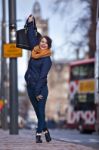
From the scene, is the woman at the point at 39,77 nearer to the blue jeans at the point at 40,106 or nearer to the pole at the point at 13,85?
the blue jeans at the point at 40,106

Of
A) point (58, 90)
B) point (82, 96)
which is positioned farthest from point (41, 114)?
point (58, 90)

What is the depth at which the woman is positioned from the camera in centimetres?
1214

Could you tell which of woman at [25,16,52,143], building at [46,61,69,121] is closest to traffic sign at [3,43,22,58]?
woman at [25,16,52,143]

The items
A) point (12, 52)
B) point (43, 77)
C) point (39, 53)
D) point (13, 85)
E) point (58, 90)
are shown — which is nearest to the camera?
point (43, 77)

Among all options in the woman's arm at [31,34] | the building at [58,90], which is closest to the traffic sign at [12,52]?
the woman's arm at [31,34]

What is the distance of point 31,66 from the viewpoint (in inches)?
482

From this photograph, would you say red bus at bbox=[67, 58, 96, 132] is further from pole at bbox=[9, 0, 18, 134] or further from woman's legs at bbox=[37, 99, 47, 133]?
woman's legs at bbox=[37, 99, 47, 133]

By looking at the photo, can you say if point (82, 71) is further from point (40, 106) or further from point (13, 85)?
point (40, 106)

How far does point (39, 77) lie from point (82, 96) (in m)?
25.4

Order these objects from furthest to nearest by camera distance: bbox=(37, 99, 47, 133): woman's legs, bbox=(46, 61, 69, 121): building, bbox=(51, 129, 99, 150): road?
bbox=(46, 61, 69, 121): building < bbox=(51, 129, 99, 150): road < bbox=(37, 99, 47, 133): woman's legs

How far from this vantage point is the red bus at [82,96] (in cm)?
3653

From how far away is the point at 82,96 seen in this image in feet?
123

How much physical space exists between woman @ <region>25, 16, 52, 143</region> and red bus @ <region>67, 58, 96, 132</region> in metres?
23.4

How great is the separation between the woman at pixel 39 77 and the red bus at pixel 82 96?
2345 cm
